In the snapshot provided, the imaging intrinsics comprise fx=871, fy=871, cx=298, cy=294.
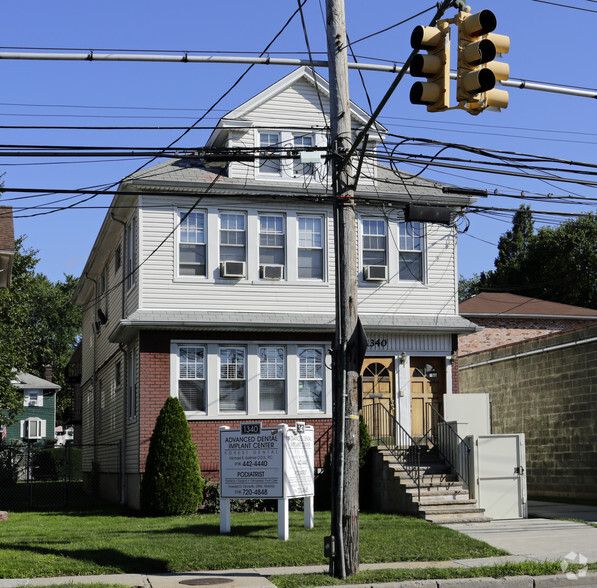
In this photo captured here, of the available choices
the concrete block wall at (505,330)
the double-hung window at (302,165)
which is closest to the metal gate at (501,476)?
the double-hung window at (302,165)

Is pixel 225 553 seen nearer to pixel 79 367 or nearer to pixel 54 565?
pixel 54 565

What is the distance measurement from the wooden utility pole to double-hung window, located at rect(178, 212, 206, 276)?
9178 millimetres

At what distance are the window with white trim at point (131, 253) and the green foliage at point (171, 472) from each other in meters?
4.14

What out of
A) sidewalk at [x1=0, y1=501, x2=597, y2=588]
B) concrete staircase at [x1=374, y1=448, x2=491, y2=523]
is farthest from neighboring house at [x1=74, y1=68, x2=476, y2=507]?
sidewalk at [x1=0, y1=501, x2=597, y2=588]

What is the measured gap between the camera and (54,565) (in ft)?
40.4

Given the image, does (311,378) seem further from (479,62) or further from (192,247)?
(479,62)

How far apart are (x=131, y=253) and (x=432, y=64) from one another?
1490 cm

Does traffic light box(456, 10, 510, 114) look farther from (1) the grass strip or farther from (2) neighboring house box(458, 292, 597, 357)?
(2) neighboring house box(458, 292, 597, 357)

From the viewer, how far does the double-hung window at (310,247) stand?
2216 cm

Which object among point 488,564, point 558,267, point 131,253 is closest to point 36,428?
point 558,267

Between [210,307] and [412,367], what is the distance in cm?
555

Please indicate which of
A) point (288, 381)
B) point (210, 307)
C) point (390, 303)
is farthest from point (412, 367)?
point (210, 307)

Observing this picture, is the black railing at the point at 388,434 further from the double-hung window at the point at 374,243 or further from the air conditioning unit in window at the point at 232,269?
the air conditioning unit in window at the point at 232,269

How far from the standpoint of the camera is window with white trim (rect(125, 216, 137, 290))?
71.3 feet
